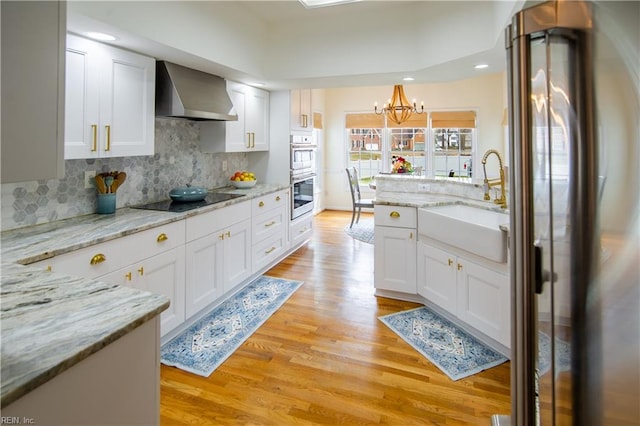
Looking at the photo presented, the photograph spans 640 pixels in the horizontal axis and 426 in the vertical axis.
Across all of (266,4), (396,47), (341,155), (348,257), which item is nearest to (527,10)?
(396,47)

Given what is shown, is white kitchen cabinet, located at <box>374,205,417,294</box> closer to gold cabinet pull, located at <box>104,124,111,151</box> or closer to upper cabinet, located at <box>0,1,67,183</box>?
gold cabinet pull, located at <box>104,124,111,151</box>

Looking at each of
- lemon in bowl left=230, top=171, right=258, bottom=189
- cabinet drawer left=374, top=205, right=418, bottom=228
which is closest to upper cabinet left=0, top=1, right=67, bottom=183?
cabinet drawer left=374, top=205, right=418, bottom=228

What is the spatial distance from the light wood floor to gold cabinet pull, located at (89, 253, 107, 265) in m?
0.80

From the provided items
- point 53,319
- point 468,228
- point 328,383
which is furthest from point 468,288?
point 53,319

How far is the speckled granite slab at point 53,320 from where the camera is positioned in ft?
2.43

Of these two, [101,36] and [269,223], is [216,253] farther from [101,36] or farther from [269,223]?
[101,36]

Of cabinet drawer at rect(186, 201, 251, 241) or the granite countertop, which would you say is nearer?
the granite countertop

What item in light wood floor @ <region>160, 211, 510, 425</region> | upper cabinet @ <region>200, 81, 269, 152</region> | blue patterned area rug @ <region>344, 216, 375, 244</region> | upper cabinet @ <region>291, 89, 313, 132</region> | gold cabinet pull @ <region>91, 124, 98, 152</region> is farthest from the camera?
blue patterned area rug @ <region>344, 216, 375, 244</region>

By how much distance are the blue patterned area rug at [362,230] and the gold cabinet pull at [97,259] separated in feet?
13.4

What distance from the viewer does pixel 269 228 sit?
414 cm

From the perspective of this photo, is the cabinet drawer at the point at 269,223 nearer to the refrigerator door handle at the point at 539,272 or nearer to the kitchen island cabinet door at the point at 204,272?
the kitchen island cabinet door at the point at 204,272

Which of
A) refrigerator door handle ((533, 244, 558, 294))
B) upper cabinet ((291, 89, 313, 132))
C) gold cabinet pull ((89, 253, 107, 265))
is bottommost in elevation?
gold cabinet pull ((89, 253, 107, 265))

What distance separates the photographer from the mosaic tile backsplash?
224 centimetres

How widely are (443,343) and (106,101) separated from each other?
282cm
